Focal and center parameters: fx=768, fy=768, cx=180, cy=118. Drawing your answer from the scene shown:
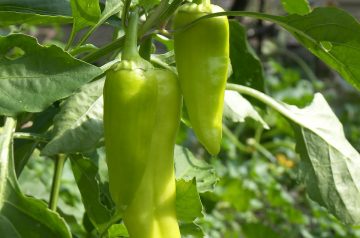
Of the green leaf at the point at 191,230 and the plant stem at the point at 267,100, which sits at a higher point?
the plant stem at the point at 267,100

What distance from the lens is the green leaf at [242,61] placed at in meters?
1.04

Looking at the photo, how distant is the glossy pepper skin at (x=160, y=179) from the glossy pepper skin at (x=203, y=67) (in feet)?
0.05

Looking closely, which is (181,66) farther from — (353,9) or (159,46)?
(353,9)

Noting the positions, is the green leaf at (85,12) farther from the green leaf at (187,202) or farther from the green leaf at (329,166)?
the green leaf at (329,166)

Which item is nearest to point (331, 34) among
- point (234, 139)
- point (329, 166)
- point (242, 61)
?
point (329, 166)

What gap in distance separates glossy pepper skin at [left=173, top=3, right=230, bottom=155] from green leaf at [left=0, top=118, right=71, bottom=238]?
6.1 inches

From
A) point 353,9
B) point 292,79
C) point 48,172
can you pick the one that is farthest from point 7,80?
point 353,9

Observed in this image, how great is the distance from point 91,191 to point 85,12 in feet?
0.67

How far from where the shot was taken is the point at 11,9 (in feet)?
2.78

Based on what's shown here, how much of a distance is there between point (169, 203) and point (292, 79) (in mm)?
2329

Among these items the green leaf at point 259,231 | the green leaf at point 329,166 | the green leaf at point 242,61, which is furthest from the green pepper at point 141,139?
the green leaf at point 259,231

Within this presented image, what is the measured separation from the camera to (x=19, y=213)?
74 centimetres

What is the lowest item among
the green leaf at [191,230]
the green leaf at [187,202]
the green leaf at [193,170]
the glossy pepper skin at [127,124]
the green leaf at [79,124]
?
the green leaf at [193,170]

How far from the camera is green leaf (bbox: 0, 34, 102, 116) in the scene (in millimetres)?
678
